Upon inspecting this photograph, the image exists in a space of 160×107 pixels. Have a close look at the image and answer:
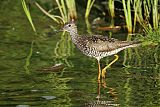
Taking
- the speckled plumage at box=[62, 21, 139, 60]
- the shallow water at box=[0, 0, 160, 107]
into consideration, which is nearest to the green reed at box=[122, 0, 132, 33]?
the shallow water at box=[0, 0, 160, 107]

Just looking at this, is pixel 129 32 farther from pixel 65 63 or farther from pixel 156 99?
pixel 156 99

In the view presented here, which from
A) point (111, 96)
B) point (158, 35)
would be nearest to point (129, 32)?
point (158, 35)

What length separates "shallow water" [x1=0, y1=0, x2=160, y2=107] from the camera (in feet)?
27.2

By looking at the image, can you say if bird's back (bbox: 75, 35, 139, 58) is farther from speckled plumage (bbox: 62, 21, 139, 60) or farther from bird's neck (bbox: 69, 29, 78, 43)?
bird's neck (bbox: 69, 29, 78, 43)

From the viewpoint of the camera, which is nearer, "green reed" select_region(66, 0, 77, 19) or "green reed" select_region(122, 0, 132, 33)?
"green reed" select_region(122, 0, 132, 33)

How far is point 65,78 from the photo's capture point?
9.54 meters

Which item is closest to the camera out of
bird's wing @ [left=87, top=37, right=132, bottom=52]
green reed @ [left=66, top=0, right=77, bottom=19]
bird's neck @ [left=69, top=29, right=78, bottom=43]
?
bird's wing @ [left=87, top=37, right=132, bottom=52]


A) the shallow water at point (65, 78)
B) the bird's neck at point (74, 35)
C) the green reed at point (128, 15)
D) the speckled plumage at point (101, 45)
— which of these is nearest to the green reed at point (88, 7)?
the shallow water at point (65, 78)

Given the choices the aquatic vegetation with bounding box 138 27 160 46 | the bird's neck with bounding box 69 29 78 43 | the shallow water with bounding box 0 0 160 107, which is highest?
the bird's neck with bounding box 69 29 78 43

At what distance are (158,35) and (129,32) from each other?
2079 mm

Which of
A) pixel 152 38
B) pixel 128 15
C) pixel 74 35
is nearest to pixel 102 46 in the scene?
pixel 74 35

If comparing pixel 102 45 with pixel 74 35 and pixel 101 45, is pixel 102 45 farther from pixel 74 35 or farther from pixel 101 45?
pixel 74 35

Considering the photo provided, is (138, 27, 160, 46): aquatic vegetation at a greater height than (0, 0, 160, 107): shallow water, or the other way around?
(138, 27, 160, 46): aquatic vegetation

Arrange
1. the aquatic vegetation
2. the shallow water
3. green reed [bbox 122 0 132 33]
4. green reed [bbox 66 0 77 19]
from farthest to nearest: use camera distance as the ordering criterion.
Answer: green reed [bbox 66 0 77 19]
green reed [bbox 122 0 132 33]
the aquatic vegetation
the shallow water
